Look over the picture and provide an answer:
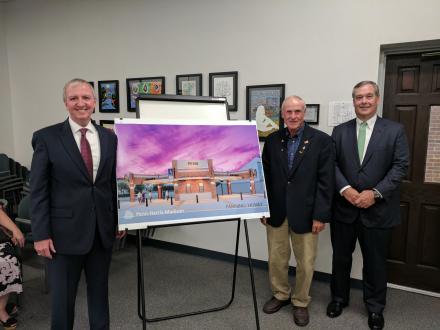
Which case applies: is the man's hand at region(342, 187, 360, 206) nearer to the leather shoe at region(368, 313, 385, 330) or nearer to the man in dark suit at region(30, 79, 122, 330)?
the leather shoe at region(368, 313, 385, 330)

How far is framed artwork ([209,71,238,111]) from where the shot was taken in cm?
313

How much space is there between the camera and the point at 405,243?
9.02ft

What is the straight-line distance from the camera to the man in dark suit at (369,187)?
2146mm

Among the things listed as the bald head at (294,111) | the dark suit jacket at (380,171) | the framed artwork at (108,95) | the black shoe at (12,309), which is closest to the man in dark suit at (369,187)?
the dark suit jacket at (380,171)

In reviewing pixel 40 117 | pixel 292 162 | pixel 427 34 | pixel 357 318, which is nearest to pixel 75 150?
pixel 292 162

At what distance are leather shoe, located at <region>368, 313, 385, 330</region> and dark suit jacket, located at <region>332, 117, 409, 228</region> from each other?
0.62 metres

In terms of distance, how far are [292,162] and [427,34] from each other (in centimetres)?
136

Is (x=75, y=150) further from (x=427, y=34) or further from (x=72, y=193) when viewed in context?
(x=427, y=34)

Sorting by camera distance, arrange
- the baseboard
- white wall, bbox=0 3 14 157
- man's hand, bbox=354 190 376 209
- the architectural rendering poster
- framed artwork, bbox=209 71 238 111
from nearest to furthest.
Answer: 1. the architectural rendering poster
2. man's hand, bbox=354 190 376 209
3. the baseboard
4. framed artwork, bbox=209 71 238 111
5. white wall, bbox=0 3 14 157

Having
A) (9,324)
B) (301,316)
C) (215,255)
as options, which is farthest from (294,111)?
(9,324)

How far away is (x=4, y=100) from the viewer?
4.53 meters

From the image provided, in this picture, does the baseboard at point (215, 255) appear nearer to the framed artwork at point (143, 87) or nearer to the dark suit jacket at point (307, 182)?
the dark suit jacket at point (307, 182)

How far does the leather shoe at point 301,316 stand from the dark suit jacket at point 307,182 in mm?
580

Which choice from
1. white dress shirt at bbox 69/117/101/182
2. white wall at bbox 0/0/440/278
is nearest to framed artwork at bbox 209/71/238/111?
Answer: white wall at bbox 0/0/440/278
